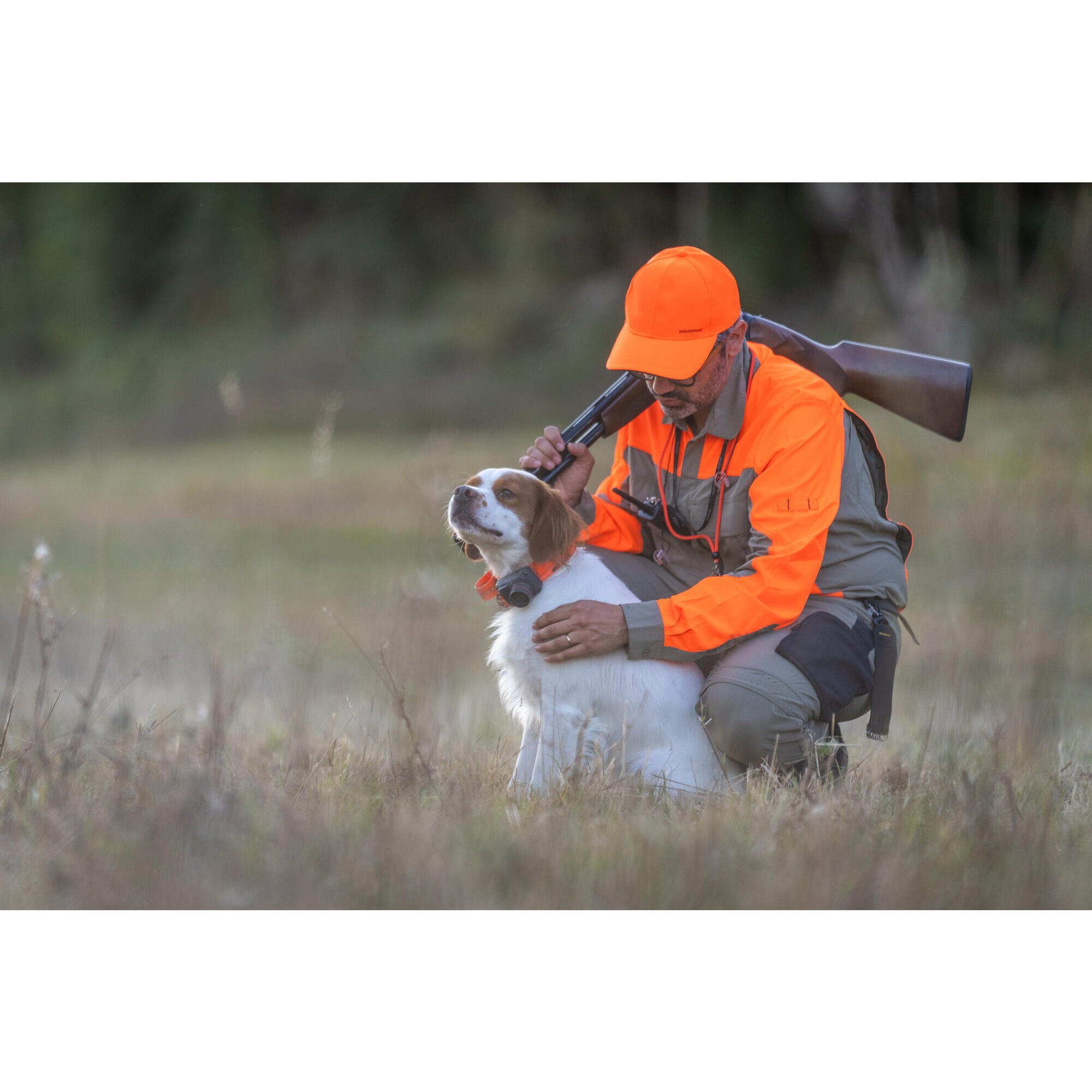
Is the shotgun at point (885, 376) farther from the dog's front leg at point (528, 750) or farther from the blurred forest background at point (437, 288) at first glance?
the blurred forest background at point (437, 288)

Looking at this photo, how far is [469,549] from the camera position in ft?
13.6

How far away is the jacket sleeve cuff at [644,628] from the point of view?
3.66 metres

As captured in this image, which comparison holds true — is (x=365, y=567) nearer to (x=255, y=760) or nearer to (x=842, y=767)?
(x=255, y=760)

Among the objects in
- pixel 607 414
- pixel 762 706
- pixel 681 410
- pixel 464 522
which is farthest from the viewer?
pixel 607 414

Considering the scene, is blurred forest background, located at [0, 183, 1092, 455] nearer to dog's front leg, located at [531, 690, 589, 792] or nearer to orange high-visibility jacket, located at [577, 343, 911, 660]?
orange high-visibility jacket, located at [577, 343, 911, 660]

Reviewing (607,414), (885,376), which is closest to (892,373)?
(885,376)

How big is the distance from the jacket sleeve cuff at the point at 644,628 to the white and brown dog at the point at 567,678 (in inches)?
2.8

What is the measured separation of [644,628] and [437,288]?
1569cm

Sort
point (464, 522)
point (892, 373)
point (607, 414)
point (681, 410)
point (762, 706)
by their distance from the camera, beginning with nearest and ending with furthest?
Answer: 1. point (762, 706)
2. point (464, 522)
3. point (681, 410)
4. point (607, 414)
5. point (892, 373)

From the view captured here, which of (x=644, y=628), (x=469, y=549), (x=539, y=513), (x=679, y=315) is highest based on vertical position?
(x=679, y=315)

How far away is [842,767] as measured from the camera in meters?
3.87

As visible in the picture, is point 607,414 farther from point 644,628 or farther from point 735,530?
point 644,628

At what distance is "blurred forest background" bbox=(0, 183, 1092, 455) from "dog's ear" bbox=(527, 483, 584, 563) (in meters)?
6.74

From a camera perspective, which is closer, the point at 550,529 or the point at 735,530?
the point at 550,529
